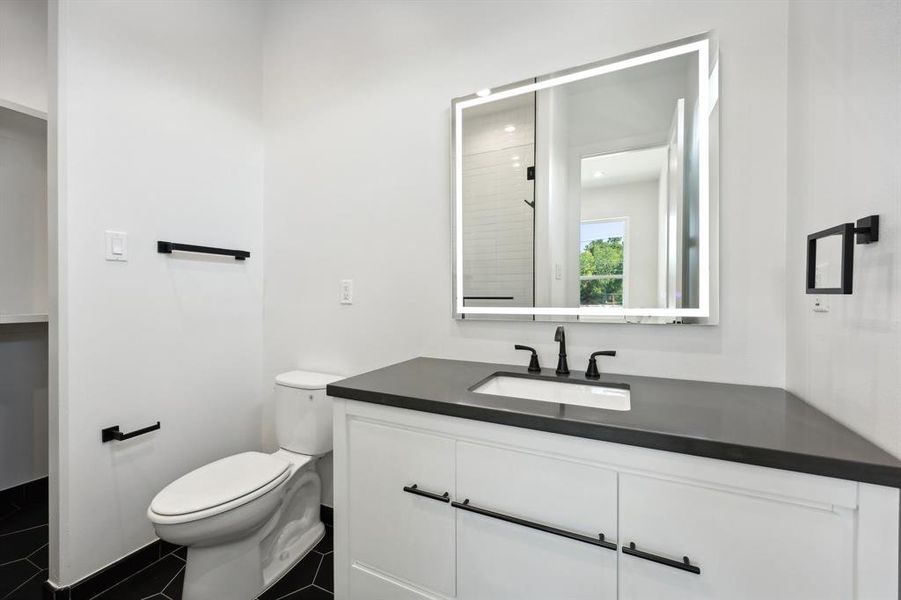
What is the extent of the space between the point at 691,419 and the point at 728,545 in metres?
0.24

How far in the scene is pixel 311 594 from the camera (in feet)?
4.90

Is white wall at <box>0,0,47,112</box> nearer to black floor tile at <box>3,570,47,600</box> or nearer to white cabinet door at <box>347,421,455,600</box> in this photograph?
black floor tile at <box>3,570,47,600</box>

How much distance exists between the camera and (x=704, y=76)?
1196 mm

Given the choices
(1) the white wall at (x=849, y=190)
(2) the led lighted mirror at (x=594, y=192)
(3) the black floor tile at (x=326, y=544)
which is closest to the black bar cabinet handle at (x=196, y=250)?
(2) the led lighted mirror at (x=594, y=192)

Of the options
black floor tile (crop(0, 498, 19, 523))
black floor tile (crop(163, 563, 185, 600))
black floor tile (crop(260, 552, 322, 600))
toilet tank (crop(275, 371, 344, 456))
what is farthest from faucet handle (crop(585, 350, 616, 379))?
black floor tile (crop(0, 498, 19, 523))

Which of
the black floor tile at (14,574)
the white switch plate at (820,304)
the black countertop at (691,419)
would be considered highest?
the white switch plate at (820,304)

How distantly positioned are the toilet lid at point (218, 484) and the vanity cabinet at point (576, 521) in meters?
0.44

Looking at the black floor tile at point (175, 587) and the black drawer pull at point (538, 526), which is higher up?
the black drawer pull at point (538, 526)

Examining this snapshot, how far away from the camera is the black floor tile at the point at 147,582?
1.48 m

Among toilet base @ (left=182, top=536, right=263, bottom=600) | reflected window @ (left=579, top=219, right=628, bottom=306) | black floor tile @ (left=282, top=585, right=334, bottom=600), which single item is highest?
reflected window @ (left=579, top=219, right=628, bottom=306)

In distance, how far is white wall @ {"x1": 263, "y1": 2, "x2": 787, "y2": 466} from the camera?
3.76 feet

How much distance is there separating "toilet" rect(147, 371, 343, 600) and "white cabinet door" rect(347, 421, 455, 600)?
1.59ft

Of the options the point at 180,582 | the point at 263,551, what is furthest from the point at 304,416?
the point at 180,582

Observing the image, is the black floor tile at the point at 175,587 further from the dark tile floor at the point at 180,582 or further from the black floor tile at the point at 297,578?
the black floor tile at the point at 297,578
